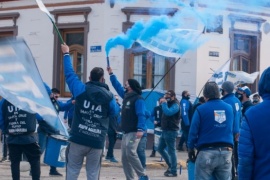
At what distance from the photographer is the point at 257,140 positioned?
5.14m

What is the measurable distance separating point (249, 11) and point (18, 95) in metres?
14.5

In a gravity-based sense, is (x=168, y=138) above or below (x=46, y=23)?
below

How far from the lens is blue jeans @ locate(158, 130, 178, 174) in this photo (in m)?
13.6

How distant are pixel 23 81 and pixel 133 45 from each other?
11562 millimetres

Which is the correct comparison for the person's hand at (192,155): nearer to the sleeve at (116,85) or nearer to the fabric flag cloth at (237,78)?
the sleeve at (116,85)

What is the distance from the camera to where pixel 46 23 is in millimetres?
20984

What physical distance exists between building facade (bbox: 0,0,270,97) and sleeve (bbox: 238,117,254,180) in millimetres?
13421

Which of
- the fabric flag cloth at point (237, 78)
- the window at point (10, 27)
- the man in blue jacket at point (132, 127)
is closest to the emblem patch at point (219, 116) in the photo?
the man in blue jacket at point (132, 127)

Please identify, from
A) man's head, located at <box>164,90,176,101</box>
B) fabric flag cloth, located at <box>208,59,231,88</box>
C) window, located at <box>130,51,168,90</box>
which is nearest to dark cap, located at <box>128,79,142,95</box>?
man's head, located at <box>164,90,176,101</box>

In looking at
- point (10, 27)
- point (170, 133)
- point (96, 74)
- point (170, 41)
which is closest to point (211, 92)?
point (96, 74)

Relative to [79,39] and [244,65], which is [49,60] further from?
[244,65]

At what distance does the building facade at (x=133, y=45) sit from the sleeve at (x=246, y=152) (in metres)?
13.4

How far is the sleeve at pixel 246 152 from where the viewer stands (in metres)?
5.16

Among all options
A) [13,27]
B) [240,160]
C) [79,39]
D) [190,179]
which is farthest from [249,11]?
[240,160]
